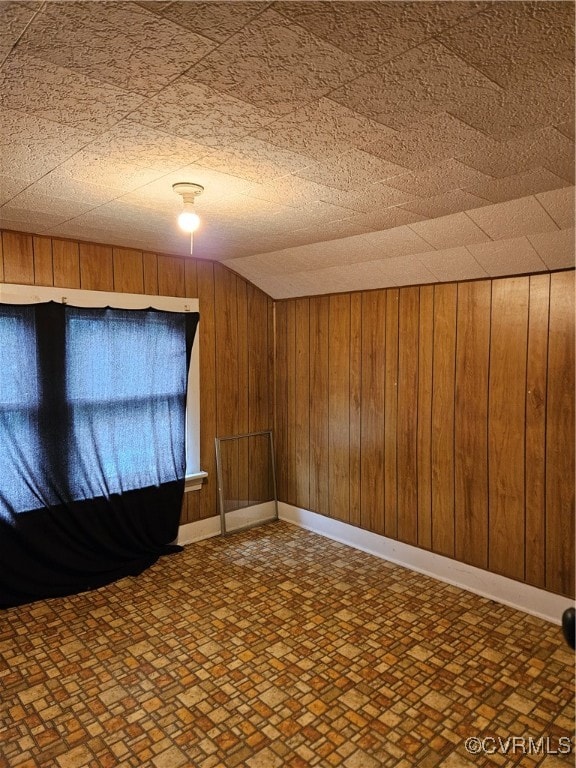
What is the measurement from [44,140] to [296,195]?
1.07 metres

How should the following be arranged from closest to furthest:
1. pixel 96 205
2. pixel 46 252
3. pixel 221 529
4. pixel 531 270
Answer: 1. pixel 96 205
2. pixel 531 270
3. pixel 46 252
4. pixel 221 529

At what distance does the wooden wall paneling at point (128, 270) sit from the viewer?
369 cm

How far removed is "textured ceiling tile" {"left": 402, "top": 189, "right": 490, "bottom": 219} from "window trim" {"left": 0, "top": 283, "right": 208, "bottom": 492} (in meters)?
2.08

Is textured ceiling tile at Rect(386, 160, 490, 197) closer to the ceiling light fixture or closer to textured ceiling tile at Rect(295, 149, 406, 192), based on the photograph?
textured ceiling tile at Rect(295, 149, 406, 192)

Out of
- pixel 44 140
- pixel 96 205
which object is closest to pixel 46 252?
pixel 96 205

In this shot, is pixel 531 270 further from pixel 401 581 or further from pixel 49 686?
pixel 49 686

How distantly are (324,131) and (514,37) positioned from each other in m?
0.65

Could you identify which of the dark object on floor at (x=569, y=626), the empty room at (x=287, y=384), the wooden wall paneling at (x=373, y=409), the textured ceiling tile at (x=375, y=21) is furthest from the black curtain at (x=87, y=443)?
the dark object on floor at (x=569, y=626)

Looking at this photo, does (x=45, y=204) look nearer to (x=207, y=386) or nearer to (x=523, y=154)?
(x=207, y=386)

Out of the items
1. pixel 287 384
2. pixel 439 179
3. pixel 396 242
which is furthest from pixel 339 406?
pixel 439 179

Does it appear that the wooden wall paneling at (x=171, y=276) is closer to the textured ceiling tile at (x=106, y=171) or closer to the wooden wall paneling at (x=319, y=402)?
the wooden wall paneling at (x=319, y=402)

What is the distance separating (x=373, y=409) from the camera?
156 inches

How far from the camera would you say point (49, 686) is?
8.03 feet

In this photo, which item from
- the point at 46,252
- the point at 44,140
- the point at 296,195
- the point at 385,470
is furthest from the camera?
the point at 385,470
